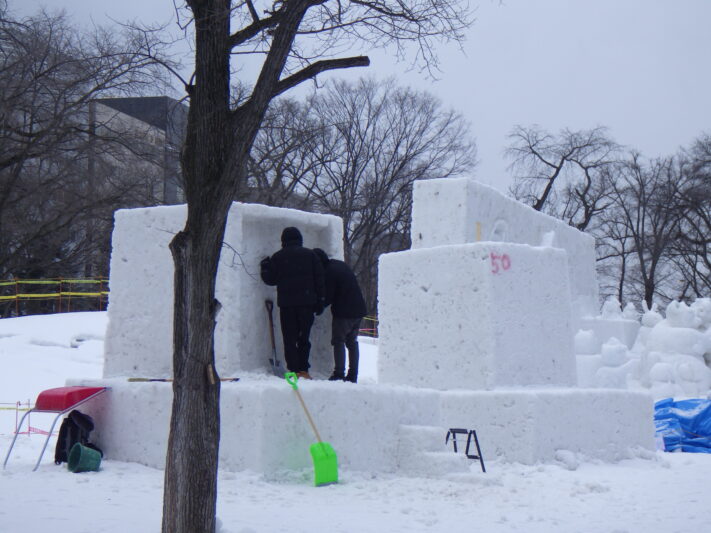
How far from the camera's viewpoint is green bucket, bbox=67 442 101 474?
754 centimetres

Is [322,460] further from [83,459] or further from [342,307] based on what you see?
[83,459]

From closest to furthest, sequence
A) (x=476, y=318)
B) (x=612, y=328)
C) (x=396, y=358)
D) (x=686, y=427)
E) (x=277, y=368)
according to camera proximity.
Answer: (x=277, y=368) → (x=476, y=318) → (x=396, y=358) → (x=686, y=427) → (x=612, y=328)

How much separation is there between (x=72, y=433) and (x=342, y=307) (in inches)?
117

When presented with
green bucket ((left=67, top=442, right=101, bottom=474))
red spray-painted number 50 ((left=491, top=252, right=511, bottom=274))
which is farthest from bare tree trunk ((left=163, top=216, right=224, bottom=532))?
red spray-painted number 50 ((left=491, top=252, right=511, bottom=274))

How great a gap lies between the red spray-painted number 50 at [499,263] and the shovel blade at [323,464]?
423 cm

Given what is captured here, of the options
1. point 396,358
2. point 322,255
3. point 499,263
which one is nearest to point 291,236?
point 322,255

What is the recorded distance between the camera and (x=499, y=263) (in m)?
10.9

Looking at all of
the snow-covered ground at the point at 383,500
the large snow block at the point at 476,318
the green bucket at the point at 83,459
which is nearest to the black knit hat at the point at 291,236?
the snow-covered ground at the point at 383,500

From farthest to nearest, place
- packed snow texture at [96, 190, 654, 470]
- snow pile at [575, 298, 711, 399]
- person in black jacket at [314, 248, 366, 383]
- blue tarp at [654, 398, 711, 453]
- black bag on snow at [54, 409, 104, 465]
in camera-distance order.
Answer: snow pile at [575, 298, 711, 399]
blue tarp at [654, 398, 711, 453]
person in black jacket at [314, 248, 366, 383]
black bag on snow at [54, 409, 104, 465]
packed snow texture at [96, 190, 654, 470]

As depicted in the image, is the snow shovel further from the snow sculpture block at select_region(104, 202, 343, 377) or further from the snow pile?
the snow pile

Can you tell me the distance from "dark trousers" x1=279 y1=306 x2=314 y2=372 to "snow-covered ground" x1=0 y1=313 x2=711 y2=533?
1268 millimetres

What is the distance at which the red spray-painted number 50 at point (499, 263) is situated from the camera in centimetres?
1084

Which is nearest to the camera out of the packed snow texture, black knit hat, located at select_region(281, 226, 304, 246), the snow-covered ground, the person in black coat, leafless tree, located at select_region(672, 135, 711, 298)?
the snow-covered ground

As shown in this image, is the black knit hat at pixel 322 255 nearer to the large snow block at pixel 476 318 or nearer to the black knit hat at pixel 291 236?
the black knit hat at pixel 291 236
